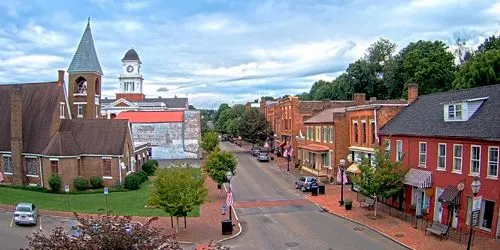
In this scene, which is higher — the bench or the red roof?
the red roof

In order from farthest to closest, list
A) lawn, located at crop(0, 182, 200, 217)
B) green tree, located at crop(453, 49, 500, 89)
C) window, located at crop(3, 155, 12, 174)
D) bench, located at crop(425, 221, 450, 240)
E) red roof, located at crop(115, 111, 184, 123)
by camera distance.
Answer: red roof, located at crop(115, 111, 184, 123) → green tree, located at crop(453, 49, 500, 89) → window, located at crop(3, 155, 12, 174) → lawn, located at crop(0, 182, 200, 217) → bench, located at crop(425, 221, 450, 240)

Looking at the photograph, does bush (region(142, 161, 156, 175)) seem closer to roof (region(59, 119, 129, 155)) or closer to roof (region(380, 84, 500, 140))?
roof (region(59, 119, 129, 155))

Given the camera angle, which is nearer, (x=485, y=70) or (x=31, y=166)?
(x=31, y=166)

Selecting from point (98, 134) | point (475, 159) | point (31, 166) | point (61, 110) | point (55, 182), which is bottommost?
point (55, 182)

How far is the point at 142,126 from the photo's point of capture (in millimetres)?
71125

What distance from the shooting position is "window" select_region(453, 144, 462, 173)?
25938 mm

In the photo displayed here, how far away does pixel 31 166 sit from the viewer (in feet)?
149

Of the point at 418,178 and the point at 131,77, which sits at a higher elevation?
the point at 131,77

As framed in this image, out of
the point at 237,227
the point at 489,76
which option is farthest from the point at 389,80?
the point at 237,227

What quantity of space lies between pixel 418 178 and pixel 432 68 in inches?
1716

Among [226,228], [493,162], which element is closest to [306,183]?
[226,228]

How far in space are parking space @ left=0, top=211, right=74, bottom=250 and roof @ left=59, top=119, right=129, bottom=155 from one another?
Result: 43.0ft

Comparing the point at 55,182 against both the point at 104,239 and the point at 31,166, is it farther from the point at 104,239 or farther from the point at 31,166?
the point at 104,239

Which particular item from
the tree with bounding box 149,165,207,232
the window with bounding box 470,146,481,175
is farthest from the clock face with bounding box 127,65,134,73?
the window with bounding box 470,146,481,175
